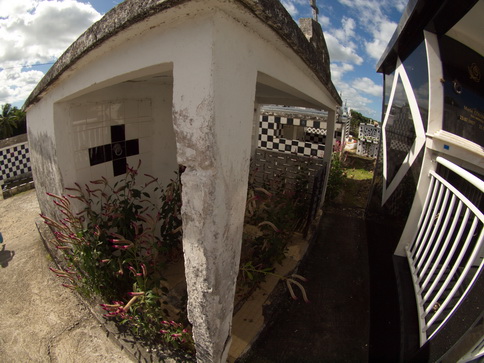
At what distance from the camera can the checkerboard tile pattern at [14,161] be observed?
6586 mm

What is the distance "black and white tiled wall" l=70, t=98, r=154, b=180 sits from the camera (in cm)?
270

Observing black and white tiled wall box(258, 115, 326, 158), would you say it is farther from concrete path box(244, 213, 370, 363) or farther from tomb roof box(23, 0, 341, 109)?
tomb roof box(23, 0, 341, 109)

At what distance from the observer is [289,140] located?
21.1 feet

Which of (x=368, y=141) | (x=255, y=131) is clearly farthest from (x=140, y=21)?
(x=368, y=141)

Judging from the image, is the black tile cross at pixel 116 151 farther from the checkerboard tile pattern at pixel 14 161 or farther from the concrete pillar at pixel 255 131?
the checkerboard tile pattern at pixel 14 161

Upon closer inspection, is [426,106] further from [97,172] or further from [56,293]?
[56,293]

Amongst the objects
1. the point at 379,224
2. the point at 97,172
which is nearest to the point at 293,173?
the point at 379,224

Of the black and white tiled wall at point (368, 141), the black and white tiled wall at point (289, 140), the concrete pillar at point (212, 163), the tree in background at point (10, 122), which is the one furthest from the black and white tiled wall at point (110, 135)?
the tree in background at point (10, 122)

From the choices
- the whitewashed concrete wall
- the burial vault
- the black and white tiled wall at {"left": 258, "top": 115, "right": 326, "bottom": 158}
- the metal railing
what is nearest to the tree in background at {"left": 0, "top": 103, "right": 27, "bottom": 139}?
the black and white tiled wall at {"left": 258, "top": 115, "right": 326, "bottom": 158}

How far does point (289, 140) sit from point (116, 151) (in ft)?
14.0

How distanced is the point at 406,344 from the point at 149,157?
124 inches

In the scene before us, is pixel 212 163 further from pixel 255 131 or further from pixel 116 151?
pixel 255 131

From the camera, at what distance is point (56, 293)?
10.1ft

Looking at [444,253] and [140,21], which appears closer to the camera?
[140,21]
